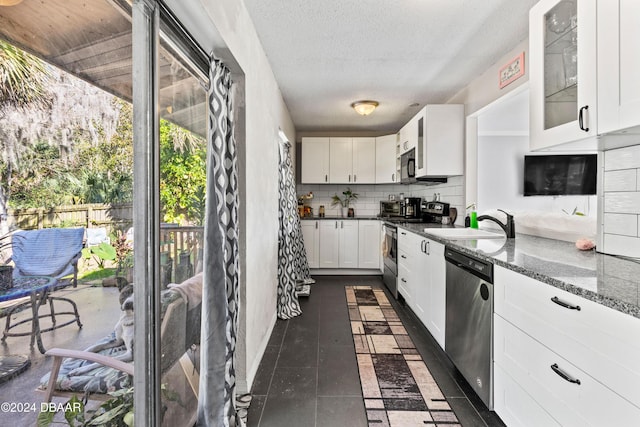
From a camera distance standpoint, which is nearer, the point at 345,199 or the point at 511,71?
the point at 511,71

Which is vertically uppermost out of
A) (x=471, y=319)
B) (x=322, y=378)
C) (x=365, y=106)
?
(x=365, y=106)

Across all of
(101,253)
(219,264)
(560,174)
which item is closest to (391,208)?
(560,174)

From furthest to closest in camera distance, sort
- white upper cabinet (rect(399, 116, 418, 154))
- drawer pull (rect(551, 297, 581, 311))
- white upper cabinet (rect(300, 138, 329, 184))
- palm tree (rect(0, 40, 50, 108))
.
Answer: white upper cabinet (rect(300, 138, 329, 184)) < white upper cabinet (rect(399, 116, 418, 154)) < drawer pull (rect(551, 297, 581, 311)) < palm tree (rect(0, 40, 50, 108))

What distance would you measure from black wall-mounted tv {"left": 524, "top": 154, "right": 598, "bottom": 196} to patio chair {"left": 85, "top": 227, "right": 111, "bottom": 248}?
342 cm

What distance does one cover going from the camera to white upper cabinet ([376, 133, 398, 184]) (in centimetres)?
504

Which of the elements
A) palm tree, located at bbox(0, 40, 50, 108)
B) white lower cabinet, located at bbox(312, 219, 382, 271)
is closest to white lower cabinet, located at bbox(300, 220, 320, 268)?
white lower cabinet, located at bbox(312, 219, 382, 271)

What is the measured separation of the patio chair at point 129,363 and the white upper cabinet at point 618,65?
6.48 feet

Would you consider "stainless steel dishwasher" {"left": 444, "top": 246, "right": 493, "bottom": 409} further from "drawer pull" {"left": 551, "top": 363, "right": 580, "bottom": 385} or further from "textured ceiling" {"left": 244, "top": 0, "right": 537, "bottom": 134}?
"textured ceiling" {"left": 244, "top": 0, "right": 537, "bottom": 134}

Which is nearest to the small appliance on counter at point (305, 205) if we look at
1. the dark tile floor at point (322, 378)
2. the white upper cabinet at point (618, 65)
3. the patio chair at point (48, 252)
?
the dark tile floor at point (322, 378)

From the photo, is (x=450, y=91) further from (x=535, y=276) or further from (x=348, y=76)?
(x=535, y=276)

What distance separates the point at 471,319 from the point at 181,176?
182 centimetres

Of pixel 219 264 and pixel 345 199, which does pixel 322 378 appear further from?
pixel 345 199

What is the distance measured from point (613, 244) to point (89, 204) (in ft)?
7.64

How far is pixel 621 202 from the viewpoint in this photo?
1.61m
